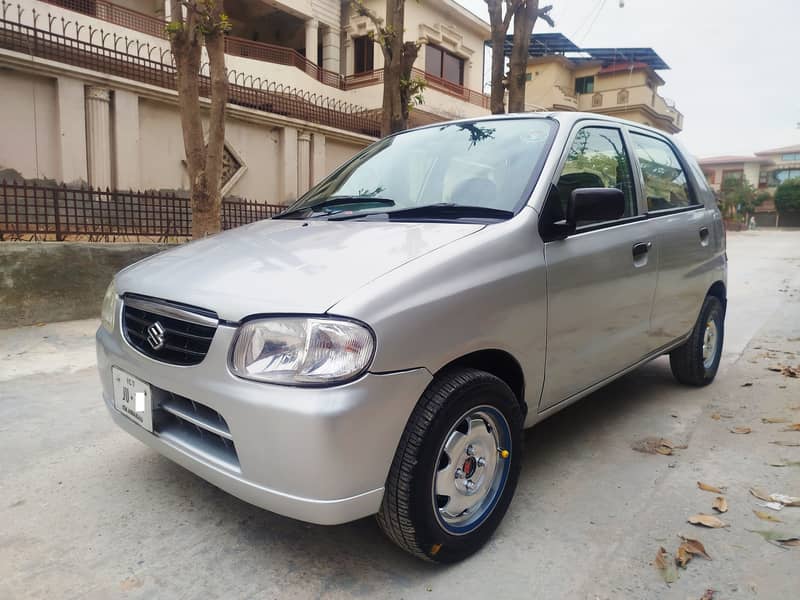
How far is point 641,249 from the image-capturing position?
10.0 feet

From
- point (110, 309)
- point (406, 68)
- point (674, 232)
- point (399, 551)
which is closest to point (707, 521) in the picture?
point (399, 551)

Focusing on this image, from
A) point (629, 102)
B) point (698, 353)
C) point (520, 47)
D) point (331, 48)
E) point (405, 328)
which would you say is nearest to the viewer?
point (405, 328)

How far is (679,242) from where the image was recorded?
3473 millimetres

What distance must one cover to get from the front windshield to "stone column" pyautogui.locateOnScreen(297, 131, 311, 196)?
10.8 metres

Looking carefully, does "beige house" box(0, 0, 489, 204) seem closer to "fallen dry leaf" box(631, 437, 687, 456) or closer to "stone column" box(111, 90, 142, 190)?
"stone column" box(111, 90, 142, 190)

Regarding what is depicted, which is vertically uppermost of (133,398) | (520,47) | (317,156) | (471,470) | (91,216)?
(520,47)

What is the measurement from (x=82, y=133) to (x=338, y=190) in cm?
868

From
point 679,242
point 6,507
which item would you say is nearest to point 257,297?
point 6,507

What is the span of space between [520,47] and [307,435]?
10046mm

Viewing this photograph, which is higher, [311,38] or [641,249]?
[311,38]

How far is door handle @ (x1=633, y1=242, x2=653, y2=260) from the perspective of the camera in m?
3.00

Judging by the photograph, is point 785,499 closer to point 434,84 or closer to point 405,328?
point 405,328

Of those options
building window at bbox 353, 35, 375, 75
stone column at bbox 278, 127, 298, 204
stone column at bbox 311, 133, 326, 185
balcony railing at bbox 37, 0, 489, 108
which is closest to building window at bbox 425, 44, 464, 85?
balcony railing at bbox 37, 0, 489, 108

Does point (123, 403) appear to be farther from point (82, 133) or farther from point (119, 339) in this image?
point (82, 133)
